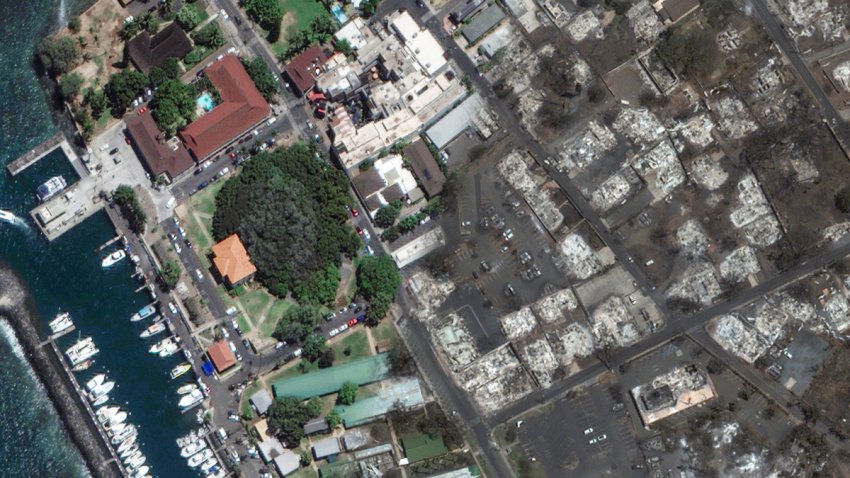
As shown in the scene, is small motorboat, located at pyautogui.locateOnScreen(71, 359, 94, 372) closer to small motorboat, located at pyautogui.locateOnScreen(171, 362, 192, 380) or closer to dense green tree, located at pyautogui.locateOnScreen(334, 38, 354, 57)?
small motorboat, located at pyautogui.locateOnScreen(171, 362, 192, 380)

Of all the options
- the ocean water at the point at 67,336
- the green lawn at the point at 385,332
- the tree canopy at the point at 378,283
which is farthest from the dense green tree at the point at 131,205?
the green lawn at the point at 385,332

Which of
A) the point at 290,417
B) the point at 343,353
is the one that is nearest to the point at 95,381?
the point at 290,417

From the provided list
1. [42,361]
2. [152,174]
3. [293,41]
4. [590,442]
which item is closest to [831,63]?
[590,442]

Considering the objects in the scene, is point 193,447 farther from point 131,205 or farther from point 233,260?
point 131,205

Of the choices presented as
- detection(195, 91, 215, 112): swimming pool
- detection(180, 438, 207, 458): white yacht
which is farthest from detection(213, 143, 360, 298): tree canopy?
detection(180, 438, 207, 458): white yacht

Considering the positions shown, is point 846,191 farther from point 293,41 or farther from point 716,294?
point 293,41
